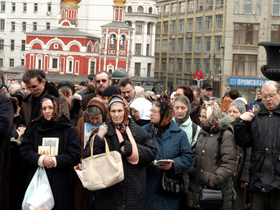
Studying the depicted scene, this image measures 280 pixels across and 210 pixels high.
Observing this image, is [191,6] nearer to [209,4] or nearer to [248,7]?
[209,4]

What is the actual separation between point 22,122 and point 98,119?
4.10ft

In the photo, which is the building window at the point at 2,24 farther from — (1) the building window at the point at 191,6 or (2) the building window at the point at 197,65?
(2) the building window at the point at 197,65

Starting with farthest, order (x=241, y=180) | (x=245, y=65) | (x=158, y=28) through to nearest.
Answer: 1. (x=158, y=28)
2. (x=245, y=65)
3. (x=241, y=180)

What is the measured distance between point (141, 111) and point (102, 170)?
6.91 ft

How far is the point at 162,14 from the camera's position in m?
66.1

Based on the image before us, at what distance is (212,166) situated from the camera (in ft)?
18.7

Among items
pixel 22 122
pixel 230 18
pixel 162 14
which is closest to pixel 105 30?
pixel 162 14

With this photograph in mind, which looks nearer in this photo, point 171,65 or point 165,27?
point 171,65

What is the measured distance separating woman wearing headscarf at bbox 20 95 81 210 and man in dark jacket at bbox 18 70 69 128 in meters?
→ 0.69

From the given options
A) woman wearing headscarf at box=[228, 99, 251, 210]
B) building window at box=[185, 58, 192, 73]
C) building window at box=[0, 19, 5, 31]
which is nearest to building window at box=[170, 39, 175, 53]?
building window at box=[185, 58, 192, 73]

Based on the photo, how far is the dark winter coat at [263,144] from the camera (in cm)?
527

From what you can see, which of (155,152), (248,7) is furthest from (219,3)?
(155,152)

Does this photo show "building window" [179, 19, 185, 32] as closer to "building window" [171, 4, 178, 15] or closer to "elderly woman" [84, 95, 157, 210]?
"building window" [171, 4, 178, 15]

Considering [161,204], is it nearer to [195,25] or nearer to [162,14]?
[195,25]
